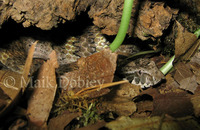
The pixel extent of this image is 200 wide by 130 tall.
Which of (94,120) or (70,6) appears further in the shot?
(70,6)

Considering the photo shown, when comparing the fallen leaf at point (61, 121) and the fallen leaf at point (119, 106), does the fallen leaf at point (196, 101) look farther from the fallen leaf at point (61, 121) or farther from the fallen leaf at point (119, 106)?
the fallen leaf at point (61, 121)

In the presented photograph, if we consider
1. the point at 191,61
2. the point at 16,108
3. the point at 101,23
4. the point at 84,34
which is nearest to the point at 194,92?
the point at 191,61

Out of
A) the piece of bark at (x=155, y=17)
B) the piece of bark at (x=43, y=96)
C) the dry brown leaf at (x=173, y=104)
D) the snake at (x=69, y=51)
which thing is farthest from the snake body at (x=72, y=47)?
the piece of bark at (x=43, y=96)

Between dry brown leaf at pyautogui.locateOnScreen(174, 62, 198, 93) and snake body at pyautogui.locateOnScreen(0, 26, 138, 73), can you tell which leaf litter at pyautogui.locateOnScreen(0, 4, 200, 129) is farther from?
snake body at pyautogui.locateOnScreen(0, 26, 138, 73)

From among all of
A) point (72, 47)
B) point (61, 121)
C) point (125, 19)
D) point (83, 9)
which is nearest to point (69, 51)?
point (72, 47)

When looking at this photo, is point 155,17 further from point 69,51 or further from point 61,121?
point 69,51

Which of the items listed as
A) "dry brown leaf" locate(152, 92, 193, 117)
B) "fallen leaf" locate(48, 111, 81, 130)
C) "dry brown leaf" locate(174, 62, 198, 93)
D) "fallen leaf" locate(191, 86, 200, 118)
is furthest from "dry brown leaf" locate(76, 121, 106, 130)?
"dry brown leaf" locate(174, 62, 198, 93)

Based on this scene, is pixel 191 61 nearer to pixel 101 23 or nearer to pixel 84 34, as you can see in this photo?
pixel 101 23
